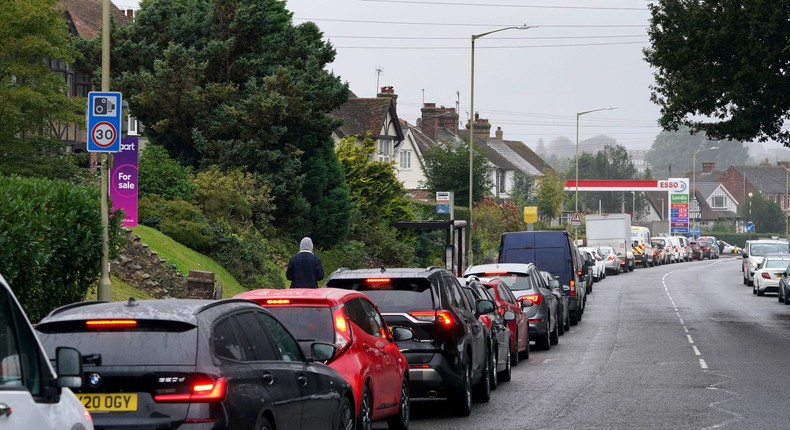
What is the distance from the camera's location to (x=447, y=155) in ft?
219

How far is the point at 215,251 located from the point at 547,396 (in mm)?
18358

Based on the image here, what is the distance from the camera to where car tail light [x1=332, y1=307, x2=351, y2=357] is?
11469mm

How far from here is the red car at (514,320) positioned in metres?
21.5

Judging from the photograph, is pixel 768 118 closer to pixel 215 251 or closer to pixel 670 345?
pixel 670 345

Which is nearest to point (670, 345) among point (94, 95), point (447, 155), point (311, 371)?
point (94, 95)

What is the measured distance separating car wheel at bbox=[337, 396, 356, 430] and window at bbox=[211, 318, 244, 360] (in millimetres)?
2041

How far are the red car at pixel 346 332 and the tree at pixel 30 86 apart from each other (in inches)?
683

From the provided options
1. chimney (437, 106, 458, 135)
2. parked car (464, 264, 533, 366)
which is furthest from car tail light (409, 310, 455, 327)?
chimney (437, 106, 458, 135)

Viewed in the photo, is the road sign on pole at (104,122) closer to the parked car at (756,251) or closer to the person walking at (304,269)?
the person walking at (304,269)

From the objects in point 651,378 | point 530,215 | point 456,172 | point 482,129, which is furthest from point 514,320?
point 482,129

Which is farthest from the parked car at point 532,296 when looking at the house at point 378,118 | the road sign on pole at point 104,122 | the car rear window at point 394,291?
the house at point 378,118

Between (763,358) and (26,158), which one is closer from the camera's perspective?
(763,358)

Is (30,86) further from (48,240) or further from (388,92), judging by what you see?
(388,92)

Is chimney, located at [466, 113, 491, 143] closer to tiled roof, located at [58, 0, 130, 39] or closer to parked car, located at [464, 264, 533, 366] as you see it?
tiled roof, located at [58, 0, 130, 39]
